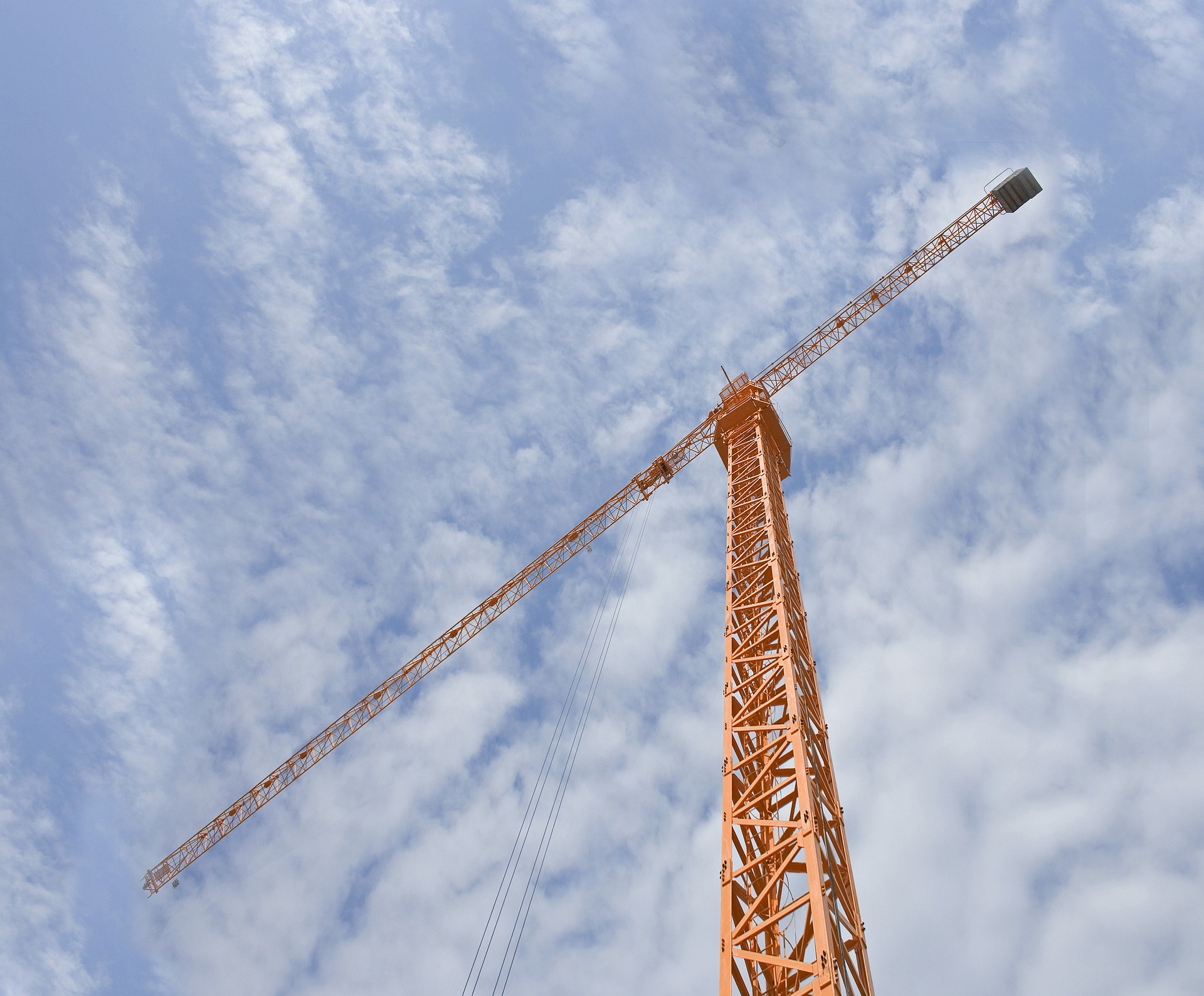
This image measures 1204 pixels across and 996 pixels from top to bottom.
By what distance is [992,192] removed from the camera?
4069 cm

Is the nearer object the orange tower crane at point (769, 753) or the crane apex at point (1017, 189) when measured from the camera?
the orange tower crane at point (769, 753)

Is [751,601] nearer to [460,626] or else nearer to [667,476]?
[667,476]

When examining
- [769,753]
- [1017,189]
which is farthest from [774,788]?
[1017,189]

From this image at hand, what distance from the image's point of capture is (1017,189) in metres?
39.8

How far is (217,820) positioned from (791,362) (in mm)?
40676

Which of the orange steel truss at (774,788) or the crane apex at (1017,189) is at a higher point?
the crane apex at (1017,189)

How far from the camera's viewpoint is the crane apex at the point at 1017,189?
39281 mm

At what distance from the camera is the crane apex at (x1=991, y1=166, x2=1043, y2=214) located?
129 feet

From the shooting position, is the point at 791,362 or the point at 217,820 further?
the point at 217,820

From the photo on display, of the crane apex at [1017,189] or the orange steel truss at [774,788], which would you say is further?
the crane apex at [1017,189]

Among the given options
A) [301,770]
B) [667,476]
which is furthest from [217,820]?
[667,476]

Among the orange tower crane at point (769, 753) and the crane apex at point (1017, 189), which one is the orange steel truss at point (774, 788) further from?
the crane apex at point (1017, 189)

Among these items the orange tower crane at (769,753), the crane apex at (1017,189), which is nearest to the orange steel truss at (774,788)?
the orange tower crane at (769,753)

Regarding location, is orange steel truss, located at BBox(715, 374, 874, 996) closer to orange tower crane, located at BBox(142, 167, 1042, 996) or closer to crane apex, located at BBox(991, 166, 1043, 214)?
orange tower crane, located at BBox(142, 167, 1042, 996)
